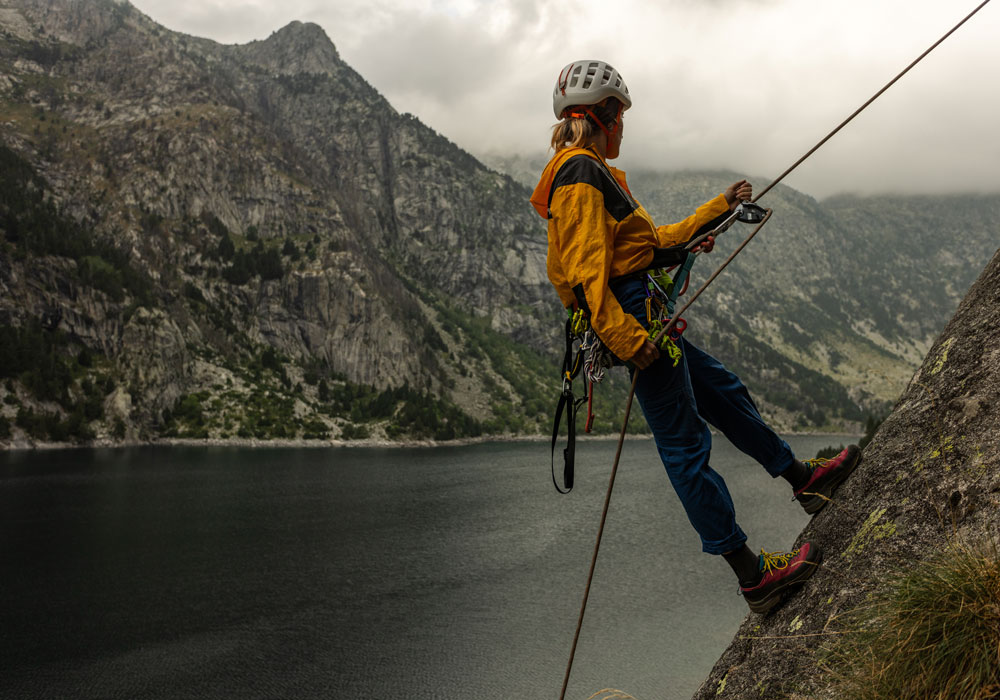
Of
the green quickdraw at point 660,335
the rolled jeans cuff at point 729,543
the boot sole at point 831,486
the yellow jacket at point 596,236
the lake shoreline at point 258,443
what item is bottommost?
the lake shoreline at point 258,443

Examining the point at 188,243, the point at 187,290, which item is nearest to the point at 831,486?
the point at 187,290

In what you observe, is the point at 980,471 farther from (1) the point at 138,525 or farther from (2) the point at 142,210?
(2) the point at 142,210

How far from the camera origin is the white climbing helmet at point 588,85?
404 centimetres

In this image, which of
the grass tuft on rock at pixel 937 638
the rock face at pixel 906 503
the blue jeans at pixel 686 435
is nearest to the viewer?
the grass tuft on rock at pixel 937 638

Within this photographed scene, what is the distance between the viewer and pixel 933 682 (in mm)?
2176

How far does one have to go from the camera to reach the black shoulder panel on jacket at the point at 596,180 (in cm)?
370

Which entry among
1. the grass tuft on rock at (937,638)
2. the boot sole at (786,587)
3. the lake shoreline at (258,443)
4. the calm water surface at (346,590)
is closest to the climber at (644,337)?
the boot sole at (786,587)

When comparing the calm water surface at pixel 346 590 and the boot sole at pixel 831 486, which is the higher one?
the boot sole at pixel 831 486

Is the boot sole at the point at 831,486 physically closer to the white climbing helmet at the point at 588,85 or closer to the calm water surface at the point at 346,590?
the white climbing helmet at the point at 588,85

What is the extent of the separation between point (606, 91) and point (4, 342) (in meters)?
132

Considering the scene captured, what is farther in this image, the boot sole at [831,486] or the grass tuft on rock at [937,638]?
the boot sole at [831,486]

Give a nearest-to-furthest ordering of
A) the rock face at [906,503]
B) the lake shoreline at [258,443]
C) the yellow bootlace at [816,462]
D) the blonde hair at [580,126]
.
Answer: the rock face at [906,503] < the yellow bootlace at [816,462] < the blonde hair at [580,126] < the lake shoreline at [258,443]

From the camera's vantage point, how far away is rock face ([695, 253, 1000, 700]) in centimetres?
277

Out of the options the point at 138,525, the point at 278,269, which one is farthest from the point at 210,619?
the point at 278,269
